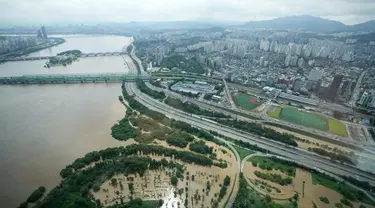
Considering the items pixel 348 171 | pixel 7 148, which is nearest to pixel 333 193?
pixel 348 171

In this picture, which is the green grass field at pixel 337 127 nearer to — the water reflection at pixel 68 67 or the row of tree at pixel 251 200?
the row of tree at pixel 251 200

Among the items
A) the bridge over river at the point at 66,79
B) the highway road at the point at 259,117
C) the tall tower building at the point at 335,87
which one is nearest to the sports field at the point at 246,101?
the highway road at the point at 259,117

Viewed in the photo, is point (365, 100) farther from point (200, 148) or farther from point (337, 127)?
point (200, 148)

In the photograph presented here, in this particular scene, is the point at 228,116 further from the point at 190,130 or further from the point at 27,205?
the point at 27,205

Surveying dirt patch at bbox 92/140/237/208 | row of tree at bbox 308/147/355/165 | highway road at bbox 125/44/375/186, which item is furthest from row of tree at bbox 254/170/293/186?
row of tree at bbox 308/147/355/165

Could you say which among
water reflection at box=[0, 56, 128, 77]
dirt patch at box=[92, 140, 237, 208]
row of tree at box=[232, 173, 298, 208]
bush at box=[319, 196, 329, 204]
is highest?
row of tree at box=[232, 173, 298, 208]

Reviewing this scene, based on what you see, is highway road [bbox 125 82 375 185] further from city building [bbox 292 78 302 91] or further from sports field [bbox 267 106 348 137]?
city building [bbox 292 78 302 91]
